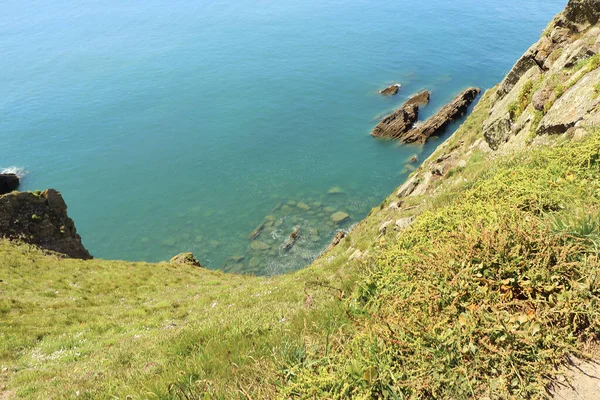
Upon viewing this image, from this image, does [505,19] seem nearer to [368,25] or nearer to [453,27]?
[453,27]

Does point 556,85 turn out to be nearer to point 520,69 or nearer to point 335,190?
point 520,69

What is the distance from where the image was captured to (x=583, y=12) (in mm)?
21641

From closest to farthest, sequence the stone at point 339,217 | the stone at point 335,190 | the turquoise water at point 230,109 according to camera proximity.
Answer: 1. the stone at point 339,217
2. the turquoise water at point 230,109
3. the stone at point 335,190

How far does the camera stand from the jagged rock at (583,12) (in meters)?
20.7

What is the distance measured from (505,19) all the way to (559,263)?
132 m

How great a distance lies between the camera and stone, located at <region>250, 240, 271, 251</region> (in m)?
43.8

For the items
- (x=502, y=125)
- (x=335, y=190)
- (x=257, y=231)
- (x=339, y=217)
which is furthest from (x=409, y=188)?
(x=335, y=190)

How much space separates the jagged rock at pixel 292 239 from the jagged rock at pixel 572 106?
103 feet

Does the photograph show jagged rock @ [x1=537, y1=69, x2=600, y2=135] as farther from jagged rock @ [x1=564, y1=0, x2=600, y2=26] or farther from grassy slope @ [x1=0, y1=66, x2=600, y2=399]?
jagged rock @ [x1=564, y1=0, x2=600, y2=26]

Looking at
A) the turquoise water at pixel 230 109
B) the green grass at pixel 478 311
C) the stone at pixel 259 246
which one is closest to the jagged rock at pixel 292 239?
the turquoise water at pixel 230 109

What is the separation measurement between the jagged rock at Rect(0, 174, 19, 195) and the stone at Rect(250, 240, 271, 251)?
153 ft

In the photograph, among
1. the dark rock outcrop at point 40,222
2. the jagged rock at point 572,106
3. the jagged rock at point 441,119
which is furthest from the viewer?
the jagged rock at point 441,119

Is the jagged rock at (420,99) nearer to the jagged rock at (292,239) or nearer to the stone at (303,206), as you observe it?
the stone at (303,206)

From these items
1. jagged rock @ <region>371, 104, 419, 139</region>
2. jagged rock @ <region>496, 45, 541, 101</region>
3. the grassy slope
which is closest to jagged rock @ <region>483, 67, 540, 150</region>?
jagged rock @ <region>496, 45, 541, 101</region>
